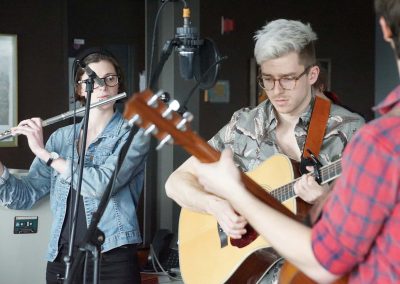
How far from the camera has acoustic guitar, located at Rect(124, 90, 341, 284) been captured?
4.13ft

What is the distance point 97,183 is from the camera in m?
2.28

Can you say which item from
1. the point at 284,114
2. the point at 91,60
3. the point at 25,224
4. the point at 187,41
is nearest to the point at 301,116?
the point at 284,114

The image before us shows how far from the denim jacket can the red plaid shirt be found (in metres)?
1.27

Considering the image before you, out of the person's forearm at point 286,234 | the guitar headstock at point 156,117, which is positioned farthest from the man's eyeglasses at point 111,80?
the person's forearm at point 286,234

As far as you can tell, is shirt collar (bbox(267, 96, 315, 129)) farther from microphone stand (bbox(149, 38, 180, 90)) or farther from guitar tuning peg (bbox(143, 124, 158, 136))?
guitar tuning peg (bbox(143, 124, 158, 136))

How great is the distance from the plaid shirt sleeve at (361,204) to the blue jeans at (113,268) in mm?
1275

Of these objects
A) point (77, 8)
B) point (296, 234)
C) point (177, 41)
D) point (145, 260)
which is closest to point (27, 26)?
point (77, 8)

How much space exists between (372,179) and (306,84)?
1097 mm

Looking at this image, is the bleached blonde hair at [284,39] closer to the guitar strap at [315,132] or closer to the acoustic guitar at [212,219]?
the guitar strap at [315,132]

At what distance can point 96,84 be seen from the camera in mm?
2334

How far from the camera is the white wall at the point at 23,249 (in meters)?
2.68

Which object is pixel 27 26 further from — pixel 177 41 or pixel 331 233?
pixel 331 233

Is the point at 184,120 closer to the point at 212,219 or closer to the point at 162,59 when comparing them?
the point at 162,59

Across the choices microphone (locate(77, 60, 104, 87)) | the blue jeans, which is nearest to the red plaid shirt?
microphone (locate(77, 60, 104, 87))
